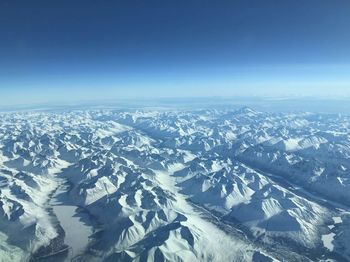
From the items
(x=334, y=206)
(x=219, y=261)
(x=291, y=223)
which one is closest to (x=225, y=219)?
(x=291, y=223)

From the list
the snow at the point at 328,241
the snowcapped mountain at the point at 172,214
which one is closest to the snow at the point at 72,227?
the snowcapped mountain at the point at 172,214

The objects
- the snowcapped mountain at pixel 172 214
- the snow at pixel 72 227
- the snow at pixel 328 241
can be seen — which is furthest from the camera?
the snow at pixel 328 241

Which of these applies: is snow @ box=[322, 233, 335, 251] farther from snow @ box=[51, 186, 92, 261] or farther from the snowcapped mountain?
snow @ box=[51, 186, 92, 261]

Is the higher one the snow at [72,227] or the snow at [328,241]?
the snow at [72,227]

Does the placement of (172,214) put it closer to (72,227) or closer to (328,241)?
(72,227)

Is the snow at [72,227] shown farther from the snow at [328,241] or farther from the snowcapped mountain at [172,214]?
the snow at [328,241]

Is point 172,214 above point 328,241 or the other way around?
above

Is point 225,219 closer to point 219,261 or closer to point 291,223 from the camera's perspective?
point 291,223

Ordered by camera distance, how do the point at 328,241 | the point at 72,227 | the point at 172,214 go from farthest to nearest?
the point at 172,214
the point at 72,227
the point at 328,241

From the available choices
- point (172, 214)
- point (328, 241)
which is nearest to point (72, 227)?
point (172, 214)

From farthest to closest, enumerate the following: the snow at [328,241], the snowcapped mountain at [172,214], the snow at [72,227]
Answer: the snow at [328,241] → the snow at [72,227] → the snowcapped mountain at [172,214]

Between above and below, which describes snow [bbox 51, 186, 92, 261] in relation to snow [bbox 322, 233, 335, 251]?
above

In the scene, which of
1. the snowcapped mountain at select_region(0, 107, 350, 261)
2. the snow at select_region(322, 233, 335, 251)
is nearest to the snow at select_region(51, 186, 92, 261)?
→ the snowcapped mountain at select_region(0, 107, 350, 261)
